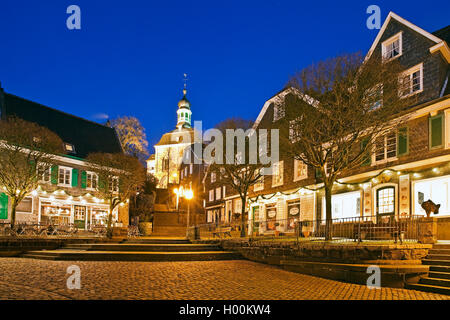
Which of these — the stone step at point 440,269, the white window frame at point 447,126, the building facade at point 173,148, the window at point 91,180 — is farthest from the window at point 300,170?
the building facade at point 173,148

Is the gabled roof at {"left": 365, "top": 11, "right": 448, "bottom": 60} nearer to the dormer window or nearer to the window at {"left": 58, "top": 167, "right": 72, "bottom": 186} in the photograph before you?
the window at {"left": 58, "top": 167, "right": 72, "bottom": 186}

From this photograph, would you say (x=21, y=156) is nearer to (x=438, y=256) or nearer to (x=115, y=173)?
(x=115, y=173)

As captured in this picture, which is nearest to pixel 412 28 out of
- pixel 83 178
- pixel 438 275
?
pixel 438 275

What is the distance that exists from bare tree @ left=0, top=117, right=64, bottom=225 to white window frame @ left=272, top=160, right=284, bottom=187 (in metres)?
15.4

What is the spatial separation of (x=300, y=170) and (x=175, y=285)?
1739 centimetres

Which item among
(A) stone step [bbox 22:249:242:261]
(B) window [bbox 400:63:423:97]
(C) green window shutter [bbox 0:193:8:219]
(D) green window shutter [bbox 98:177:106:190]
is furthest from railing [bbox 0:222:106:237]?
(B) window [bbox 400:63:423:97]

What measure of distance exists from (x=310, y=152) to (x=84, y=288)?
33.0 ft

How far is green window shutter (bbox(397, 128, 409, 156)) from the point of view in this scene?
17.5 meters

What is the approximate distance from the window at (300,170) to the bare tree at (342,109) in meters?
8.71

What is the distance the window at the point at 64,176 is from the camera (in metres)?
33.6

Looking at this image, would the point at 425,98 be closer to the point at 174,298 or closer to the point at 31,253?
the point at 174,298

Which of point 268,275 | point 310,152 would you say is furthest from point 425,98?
point 268,275

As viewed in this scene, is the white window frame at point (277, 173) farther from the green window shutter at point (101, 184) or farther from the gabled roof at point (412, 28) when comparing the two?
the green window shutter at point (101, 184)

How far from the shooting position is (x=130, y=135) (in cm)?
4834
